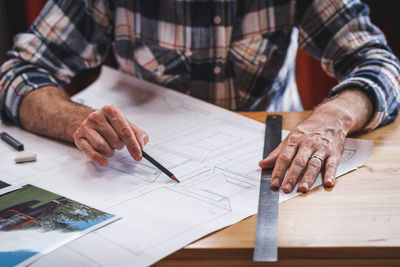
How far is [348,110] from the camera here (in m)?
0.83

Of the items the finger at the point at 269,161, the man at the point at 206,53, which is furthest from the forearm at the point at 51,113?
the finger at the point at 269,161

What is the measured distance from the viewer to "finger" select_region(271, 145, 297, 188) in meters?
0.64

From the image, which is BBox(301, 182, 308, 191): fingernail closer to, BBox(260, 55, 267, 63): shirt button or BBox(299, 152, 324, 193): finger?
BBox(299, 152, 324, 193): finger

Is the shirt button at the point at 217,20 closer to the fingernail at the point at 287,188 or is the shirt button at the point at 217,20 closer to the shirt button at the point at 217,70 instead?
the shirt button at the point at 217,70

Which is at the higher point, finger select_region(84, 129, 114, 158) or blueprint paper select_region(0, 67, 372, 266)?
finger select_region(84, 129, 114, 158)

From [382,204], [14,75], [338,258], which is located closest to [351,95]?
[382,204]

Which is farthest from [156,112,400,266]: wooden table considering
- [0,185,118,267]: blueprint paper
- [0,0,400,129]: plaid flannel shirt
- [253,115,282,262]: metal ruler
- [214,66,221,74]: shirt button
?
[214,66,221,74]: shirt button

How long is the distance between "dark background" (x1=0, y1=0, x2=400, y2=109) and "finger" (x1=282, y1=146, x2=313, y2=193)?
3.36 ft

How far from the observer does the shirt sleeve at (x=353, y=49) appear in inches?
35.4

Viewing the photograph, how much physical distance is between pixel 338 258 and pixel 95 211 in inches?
12.8

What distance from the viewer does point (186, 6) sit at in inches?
43.7

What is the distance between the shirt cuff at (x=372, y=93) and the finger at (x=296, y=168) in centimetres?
23

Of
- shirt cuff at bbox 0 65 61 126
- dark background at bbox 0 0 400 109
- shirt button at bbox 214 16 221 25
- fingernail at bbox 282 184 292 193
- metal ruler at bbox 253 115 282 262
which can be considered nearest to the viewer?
metal ruler at bbox 253 115 282 262

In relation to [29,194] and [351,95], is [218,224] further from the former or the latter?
[351,95]
